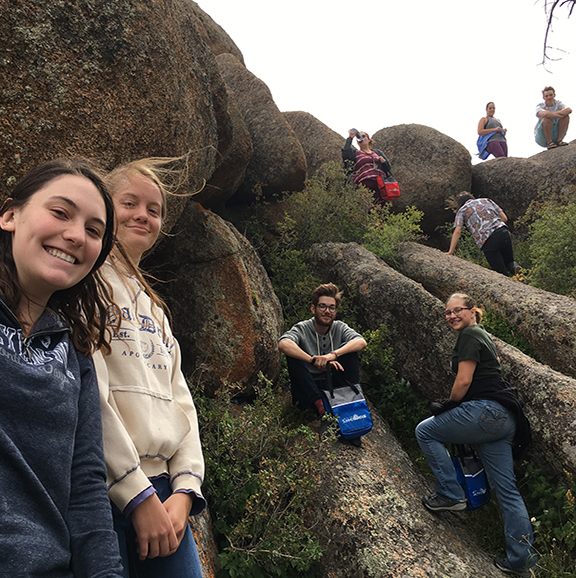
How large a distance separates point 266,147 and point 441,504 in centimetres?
793

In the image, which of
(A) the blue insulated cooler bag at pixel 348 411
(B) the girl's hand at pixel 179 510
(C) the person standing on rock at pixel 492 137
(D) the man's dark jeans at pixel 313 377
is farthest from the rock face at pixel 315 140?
(B) the girl's hand at pixel 179 510

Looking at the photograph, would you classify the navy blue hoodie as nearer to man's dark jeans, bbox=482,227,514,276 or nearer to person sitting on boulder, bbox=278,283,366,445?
person sitting on boulder, bbox=278,283,366,445

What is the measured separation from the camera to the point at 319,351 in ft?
18.1

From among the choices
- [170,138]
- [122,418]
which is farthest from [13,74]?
[122,418]

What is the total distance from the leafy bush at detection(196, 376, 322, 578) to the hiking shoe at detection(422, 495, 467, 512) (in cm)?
128

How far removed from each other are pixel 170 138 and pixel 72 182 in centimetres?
304

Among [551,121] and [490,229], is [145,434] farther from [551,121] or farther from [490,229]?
[551,121]

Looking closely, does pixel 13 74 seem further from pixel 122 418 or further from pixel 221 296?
pixel 221 296

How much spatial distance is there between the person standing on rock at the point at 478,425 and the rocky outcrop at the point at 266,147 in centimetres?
626

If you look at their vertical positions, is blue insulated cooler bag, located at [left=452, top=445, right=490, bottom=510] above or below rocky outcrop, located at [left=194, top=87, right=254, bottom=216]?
below

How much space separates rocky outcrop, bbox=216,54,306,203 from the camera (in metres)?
9.91

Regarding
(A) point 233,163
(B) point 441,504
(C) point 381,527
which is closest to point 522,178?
(A) point 233,163

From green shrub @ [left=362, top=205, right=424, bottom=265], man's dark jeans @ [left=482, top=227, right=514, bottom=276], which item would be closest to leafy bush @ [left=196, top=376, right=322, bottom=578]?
green shrub @ [left=362, top=205, right=424, bottom=265]

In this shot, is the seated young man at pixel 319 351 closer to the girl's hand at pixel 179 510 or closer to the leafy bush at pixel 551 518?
the leafy bush at pixel 551 518
